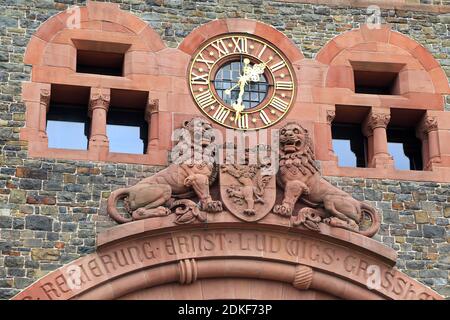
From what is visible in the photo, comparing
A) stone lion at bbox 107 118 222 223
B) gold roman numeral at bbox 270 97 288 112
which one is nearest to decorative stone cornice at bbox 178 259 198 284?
stone lion at bbox 107 118 222 223

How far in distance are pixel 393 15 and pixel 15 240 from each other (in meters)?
8.99

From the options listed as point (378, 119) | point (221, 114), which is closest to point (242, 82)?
point (221, 114)

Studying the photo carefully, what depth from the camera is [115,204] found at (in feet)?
78.7

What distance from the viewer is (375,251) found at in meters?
24.3

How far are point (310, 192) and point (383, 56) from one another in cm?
360

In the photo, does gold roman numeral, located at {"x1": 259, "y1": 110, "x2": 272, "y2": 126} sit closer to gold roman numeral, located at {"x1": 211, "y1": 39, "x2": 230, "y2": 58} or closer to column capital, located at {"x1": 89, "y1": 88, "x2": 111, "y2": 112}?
gold roman numeral, located at {"x1": 211, "y1": 39, "x2": 230, "y2": 58}

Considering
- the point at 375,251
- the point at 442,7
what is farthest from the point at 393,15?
the point at 375,251

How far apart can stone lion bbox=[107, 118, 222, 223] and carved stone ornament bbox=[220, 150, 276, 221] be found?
0.25 meters

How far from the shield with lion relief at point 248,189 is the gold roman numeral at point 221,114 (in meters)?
1.20

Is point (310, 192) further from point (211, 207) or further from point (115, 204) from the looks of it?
point (115, 204)

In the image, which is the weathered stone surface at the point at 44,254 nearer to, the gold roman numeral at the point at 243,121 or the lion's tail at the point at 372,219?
the gold roman numeral at the point at 243,121

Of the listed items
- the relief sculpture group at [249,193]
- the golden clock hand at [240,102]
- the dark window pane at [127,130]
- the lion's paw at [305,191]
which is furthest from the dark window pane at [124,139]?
the lion's paw at [305,191]

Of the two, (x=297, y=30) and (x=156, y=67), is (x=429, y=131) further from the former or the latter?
(x=156, y=67)

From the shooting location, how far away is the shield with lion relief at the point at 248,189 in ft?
79.2
